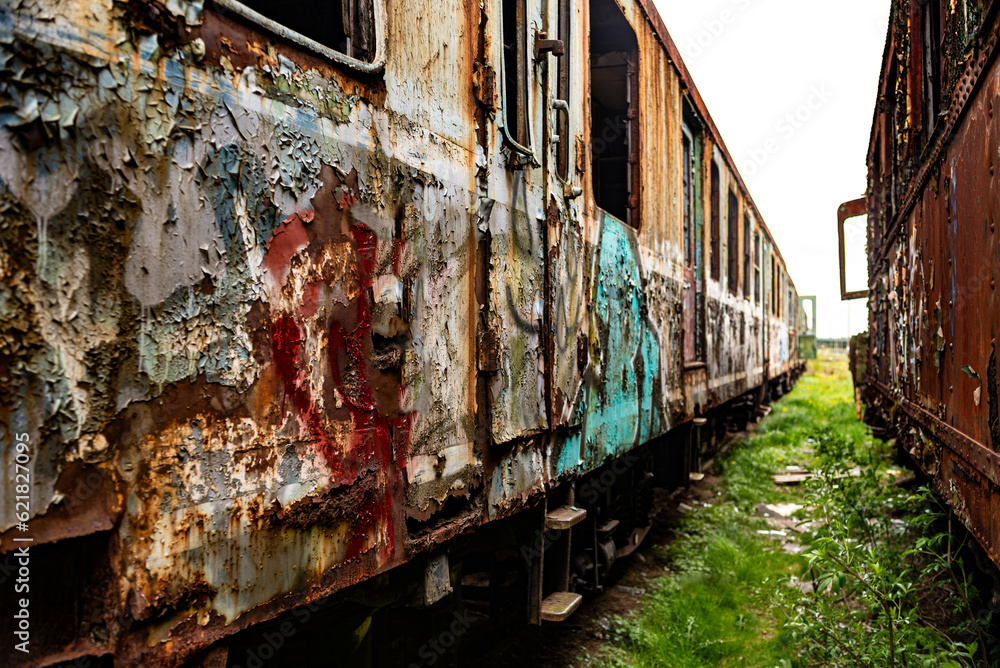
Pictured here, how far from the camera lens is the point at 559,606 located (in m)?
2.83

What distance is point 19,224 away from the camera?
3.35 feet

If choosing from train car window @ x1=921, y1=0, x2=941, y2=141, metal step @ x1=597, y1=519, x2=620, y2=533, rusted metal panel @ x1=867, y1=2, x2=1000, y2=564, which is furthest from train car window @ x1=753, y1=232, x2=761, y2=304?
metal step @ x1=597, y1=519, x2=620, y2=533

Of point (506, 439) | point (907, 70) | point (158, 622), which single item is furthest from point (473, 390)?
point (907, 70)

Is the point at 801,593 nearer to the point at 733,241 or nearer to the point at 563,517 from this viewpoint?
the point at 563,517

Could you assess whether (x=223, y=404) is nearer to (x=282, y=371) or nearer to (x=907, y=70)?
(x=282, y=371)

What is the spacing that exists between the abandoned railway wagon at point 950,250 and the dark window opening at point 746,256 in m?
3.76

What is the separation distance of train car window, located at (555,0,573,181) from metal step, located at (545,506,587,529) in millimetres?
1450

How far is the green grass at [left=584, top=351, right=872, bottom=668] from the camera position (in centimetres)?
348

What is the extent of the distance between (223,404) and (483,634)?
7.83ft

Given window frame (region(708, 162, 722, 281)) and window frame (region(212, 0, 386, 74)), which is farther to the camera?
window frame (region(708, 162, 722, 281))

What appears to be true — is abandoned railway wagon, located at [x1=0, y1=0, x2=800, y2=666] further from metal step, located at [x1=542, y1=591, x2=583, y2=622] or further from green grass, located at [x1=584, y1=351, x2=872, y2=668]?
green grass, located at [x1=584, y1=351, x2=872, y2=668]

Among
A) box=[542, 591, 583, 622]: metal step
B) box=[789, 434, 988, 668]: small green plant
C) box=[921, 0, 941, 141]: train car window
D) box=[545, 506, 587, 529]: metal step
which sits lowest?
box=[789, 434, 988, 668]: small green plant

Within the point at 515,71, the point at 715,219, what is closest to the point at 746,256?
the point at 715,219

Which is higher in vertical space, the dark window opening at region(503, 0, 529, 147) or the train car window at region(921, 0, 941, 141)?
the train car window at region(921, 0, 941, 141)
